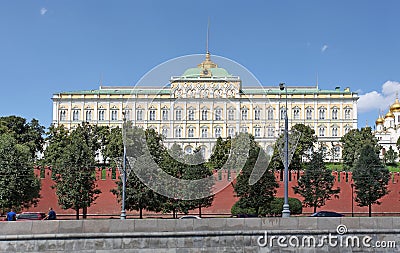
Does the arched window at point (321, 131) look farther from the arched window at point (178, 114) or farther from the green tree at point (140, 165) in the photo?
the arched window at point (178, 114)

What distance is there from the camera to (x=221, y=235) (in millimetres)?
Answer: 16969

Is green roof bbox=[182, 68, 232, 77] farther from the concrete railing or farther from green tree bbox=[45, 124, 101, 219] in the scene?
green tree bbox=[45, 124, 101, 219]

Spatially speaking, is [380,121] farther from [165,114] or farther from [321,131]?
[165,114]

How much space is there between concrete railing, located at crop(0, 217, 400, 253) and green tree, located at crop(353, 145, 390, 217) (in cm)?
1777

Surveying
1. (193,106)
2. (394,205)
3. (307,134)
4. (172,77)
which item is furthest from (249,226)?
(307,134)

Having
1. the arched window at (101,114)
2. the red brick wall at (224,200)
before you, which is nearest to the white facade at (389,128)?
the arched window at (101,114)

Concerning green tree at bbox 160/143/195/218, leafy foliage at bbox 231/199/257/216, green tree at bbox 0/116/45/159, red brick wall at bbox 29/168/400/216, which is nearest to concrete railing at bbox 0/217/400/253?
green tree at bbox 160/143/195/218

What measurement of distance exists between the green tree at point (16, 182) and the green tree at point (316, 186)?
17629 millimetres

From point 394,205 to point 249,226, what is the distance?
23451mm

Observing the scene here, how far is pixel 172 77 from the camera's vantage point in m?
13.0

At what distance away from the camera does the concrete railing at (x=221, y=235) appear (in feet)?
53.7

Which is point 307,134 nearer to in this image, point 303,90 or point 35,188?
point 303,90

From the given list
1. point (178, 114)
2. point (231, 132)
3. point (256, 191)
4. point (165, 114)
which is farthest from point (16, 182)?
point (231, 132)

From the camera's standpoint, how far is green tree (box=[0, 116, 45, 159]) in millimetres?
53469
